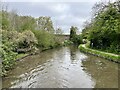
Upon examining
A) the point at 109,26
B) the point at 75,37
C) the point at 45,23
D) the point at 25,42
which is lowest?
the point at 75,37

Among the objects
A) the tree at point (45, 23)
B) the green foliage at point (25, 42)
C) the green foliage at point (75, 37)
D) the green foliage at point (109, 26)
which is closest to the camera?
the green foliage at point (109, 26)

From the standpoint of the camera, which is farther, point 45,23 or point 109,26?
point 45,23

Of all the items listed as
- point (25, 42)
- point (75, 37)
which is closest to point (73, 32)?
point (75, 37)

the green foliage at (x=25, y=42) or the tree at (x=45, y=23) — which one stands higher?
the tree at (x=45, y=23)

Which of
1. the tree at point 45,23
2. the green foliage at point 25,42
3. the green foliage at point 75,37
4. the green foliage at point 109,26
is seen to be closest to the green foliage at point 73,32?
the green foliage at point 75,37

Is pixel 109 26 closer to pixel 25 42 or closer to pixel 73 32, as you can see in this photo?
pixel 25 42

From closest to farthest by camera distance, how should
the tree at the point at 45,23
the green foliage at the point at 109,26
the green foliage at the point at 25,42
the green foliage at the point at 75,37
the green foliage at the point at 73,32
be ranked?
the green foliage at the point at 109,26 < the green foliage at the point at 25,42 < the tree at the point at 45,23 < the green foliage at the point at 75,37 < the green foliage at the point at 73,32

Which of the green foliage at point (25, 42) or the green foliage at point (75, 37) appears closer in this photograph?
the green foliage at point (25, 42)

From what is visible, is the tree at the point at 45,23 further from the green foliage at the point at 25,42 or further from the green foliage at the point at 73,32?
the green foliage at the point at 73,32

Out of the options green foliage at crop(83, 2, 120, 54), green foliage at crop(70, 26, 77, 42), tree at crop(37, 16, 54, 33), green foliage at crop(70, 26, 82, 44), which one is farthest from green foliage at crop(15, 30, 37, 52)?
green foliage at crop(70, 26, 77, 42)

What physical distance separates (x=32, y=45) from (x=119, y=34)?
15.0m

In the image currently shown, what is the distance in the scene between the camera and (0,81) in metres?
14.8

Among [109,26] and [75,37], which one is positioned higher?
[109,26]

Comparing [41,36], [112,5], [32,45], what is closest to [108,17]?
[112,5]
